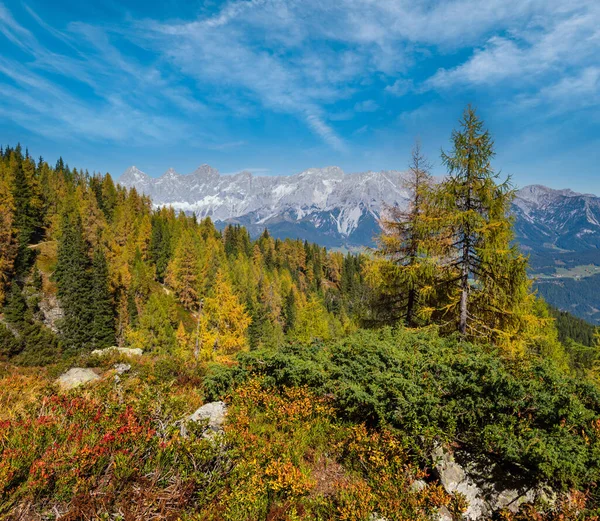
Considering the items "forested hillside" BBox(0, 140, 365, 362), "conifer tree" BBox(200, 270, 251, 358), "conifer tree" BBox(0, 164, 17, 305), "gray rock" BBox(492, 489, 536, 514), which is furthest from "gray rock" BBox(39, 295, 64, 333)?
"gray rock" BBox(492, 489, 536, 514)

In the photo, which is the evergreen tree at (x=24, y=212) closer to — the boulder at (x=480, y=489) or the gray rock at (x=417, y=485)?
the gray rock at (x=417, y=485)

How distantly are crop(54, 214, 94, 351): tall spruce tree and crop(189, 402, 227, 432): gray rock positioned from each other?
4743 cm

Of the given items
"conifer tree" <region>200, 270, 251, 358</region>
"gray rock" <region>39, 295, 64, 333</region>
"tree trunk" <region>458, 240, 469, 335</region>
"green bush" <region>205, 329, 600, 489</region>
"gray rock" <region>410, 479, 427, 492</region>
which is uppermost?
"tree trunk" <region>458, 240, 469, 335</region>

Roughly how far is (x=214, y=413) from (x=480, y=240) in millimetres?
11342

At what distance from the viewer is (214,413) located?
7.72 metres

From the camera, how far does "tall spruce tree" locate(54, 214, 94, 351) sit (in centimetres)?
4600

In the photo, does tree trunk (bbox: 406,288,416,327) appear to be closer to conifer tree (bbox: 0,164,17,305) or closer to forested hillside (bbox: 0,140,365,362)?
forested hillside (bbox: 0,140,365,362)

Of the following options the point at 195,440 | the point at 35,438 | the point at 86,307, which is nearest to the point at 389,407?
the point at 195,440

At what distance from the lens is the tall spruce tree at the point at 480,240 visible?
12008 millimetres

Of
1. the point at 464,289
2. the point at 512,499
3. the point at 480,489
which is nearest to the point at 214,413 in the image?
the point at 480,489

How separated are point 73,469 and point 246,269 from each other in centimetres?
7568

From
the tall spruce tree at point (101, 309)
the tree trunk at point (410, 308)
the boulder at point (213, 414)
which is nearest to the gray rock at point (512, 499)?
the boulder at point (213, 414)

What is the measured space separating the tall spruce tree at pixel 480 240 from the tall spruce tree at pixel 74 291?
50.8 metres

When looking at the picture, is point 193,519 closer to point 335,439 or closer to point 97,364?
point 335,439
